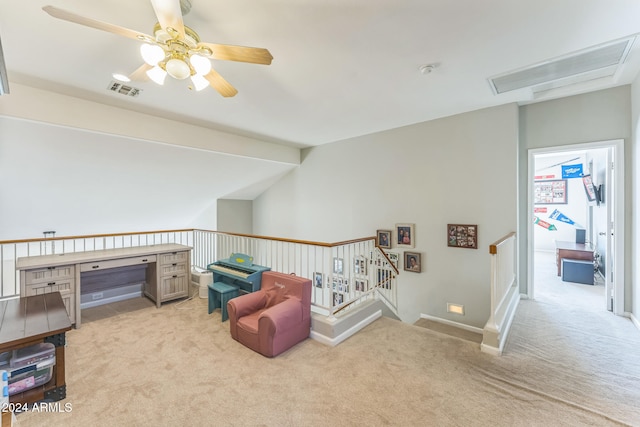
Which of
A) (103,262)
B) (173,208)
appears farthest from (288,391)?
(173,208)

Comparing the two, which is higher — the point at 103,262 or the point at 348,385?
the point at 103,262

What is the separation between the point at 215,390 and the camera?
219 cm

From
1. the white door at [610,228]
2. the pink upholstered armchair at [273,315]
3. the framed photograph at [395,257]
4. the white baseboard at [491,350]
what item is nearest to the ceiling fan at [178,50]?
the pink upholstered armchair at [273,315]

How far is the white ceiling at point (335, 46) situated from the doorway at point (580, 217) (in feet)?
3.98

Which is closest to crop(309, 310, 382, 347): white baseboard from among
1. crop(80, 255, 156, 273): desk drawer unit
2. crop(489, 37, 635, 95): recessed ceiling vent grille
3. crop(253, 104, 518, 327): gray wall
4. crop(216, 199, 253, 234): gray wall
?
crop(253, 104, 518, 327): gray wall

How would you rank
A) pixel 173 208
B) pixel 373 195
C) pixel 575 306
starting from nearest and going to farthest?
1. pixel 575 306
2. pixel 373 195
3. pixel 173 208

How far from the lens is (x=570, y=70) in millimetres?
2934

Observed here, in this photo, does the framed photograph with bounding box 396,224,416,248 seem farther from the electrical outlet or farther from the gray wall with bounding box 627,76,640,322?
the gray wall with bounding box 627,76,640,322

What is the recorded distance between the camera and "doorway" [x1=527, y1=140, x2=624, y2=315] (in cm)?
351

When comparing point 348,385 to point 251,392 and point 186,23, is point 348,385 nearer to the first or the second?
point 251,392

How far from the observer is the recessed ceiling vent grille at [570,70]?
2576mm

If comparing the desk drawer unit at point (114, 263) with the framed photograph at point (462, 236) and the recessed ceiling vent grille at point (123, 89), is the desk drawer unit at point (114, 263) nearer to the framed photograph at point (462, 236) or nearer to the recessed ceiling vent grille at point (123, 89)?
the recessed ceiling vent grille at point (123, 89)

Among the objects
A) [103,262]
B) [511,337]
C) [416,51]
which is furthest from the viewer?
[103,262]

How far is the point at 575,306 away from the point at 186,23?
578cm
